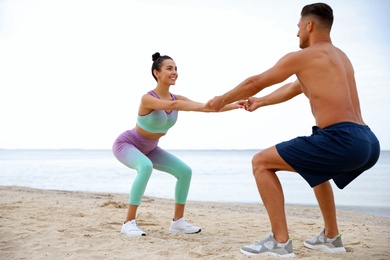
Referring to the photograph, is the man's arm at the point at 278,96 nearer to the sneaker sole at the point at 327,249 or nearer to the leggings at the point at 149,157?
the leggings at the point at 149,157

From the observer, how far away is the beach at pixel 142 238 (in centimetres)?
383

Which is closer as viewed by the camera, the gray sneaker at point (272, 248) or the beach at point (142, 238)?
the gray sneaker at point (272, 248)

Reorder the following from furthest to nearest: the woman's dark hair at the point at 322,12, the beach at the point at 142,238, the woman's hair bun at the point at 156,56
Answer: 1. the woman's hair bun at the point at 156,56
2. the beach at the point at 142,238
3. the woman's dark hair at the point at 322,12

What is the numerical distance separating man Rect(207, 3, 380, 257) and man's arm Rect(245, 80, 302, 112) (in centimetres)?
64

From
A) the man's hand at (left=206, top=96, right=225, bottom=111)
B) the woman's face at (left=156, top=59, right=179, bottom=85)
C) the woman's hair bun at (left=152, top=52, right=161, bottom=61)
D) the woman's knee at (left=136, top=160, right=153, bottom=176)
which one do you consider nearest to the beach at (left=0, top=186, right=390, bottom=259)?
the woman's knee at (left=136, top=160, right=153, bottom=176)

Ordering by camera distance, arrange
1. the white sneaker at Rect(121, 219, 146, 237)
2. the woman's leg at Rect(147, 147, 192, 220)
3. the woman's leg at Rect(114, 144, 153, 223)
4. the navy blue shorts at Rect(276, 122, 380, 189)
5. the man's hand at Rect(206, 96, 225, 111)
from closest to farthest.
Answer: the navy blue shorts at Rect(276, 122, 380, 189)
the man's hand at Rect(206, 96, 225, 111)
the white sneaker at Rect(121, 219, 146, 237)
the woman's leg at Rect(114, 144, 153, 223)
the woman's leg at Rect(147, 147, 192, 220)

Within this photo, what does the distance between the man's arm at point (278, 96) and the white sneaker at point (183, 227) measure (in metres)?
1.43

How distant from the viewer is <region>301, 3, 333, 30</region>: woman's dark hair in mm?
3541

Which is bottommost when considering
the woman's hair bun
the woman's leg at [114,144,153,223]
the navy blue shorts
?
the woman's leg at [114,144,153,223]

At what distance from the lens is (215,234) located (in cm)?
497

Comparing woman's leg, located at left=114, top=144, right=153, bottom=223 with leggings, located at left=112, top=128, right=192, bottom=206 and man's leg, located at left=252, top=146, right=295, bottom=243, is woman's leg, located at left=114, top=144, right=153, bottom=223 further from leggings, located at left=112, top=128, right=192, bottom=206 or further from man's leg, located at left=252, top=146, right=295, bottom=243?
man's leg, located at left=252, top=146, right=295, bottom=243

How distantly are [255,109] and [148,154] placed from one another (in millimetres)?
1376

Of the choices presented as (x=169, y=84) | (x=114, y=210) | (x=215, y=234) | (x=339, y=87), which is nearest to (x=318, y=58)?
Result: (x=339, y=87)

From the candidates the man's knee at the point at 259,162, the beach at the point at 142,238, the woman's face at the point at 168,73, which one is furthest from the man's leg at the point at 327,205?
the woman's face at the point at 168,73
